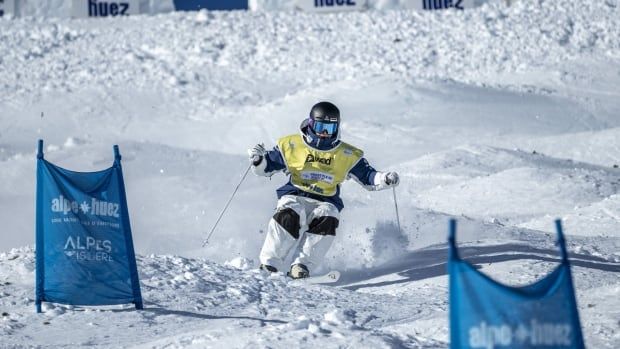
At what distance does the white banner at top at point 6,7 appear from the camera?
21891 mm

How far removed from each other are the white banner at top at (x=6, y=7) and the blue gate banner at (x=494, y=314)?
19371 mm

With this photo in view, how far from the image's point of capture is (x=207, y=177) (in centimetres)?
1491

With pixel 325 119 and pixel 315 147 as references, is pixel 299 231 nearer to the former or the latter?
pixel 315 147

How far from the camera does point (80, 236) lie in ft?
21.7

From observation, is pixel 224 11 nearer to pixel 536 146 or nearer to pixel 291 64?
pixel 291 64

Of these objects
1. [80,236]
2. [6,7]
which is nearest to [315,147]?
[80,236]

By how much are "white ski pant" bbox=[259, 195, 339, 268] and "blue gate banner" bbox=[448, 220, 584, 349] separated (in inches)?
188

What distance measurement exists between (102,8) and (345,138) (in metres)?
7.61

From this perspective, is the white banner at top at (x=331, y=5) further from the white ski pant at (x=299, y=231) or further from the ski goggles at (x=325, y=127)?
the white ski pant at (x=299, y=231)

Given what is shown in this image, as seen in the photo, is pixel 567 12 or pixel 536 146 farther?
pixel 567 12

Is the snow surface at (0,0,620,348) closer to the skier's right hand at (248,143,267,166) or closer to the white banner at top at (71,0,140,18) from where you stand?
the white banner at top at (71,0,140,18)

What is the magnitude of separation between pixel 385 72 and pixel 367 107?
217cm

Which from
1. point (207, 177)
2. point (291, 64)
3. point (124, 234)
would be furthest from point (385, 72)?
point (124, 234)

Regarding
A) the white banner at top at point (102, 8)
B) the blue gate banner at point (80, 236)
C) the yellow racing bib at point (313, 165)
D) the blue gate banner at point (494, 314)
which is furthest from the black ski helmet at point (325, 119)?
the white banner at top at point (102, 8)
